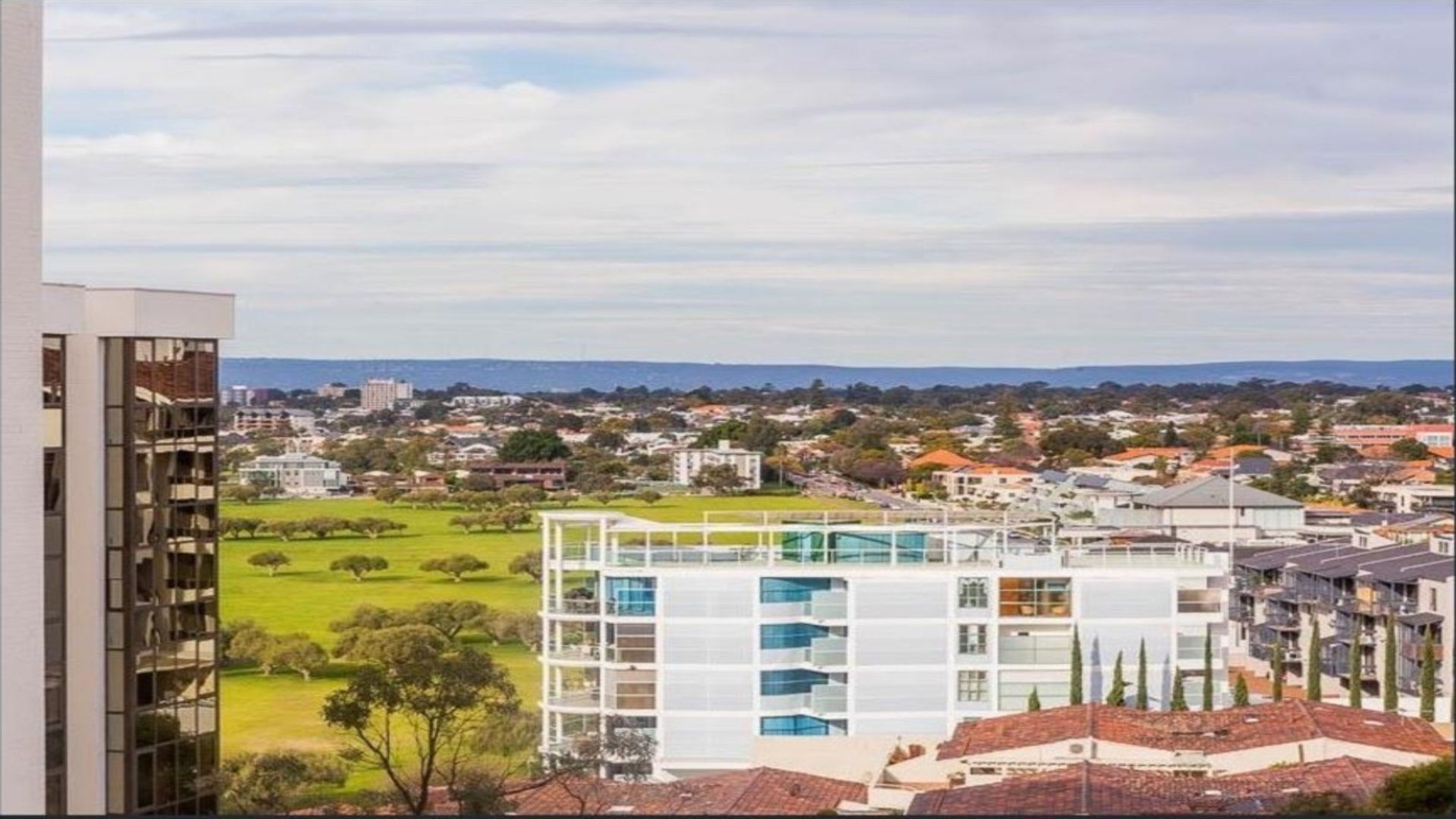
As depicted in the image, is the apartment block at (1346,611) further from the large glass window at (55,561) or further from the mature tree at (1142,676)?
the large glass window at (55,561)

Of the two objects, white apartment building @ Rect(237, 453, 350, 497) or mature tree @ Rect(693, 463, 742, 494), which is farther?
mature tree @ Rect(693, 463, 742, 494)

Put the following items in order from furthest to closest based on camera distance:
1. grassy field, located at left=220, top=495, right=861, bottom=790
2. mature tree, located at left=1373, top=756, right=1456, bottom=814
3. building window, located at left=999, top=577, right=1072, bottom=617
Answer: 1. grassy field, located at left=220, top=495, right=861, bottom=790
2. building window, located at left=999, top=577, right=1072, bottom=617
3. mature tree, located at left=1373, top=756, right=1456, bottom=814

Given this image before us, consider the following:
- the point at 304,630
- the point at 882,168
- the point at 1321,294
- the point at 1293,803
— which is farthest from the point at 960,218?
the point at 1293,803

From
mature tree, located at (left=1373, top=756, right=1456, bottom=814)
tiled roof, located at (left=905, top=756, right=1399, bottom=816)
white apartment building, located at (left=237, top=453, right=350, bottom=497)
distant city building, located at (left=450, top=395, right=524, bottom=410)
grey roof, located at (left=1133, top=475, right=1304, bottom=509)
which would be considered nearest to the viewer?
mature tree, located at (left=1373, top=756, right=1456, bottom=814)

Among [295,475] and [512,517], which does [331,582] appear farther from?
[512,517]

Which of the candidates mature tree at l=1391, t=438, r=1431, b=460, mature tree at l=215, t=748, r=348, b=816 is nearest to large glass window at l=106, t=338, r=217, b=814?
mature tree at l=215, t=748, r=348, b=816

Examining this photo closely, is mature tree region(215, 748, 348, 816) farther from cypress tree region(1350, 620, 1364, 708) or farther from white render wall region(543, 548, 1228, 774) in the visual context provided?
cypress tree region(1350, 620, 1364, 708)

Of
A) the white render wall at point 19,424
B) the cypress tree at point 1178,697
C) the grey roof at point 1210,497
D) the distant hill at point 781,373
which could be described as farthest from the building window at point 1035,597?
the white render wall at point 19,424
